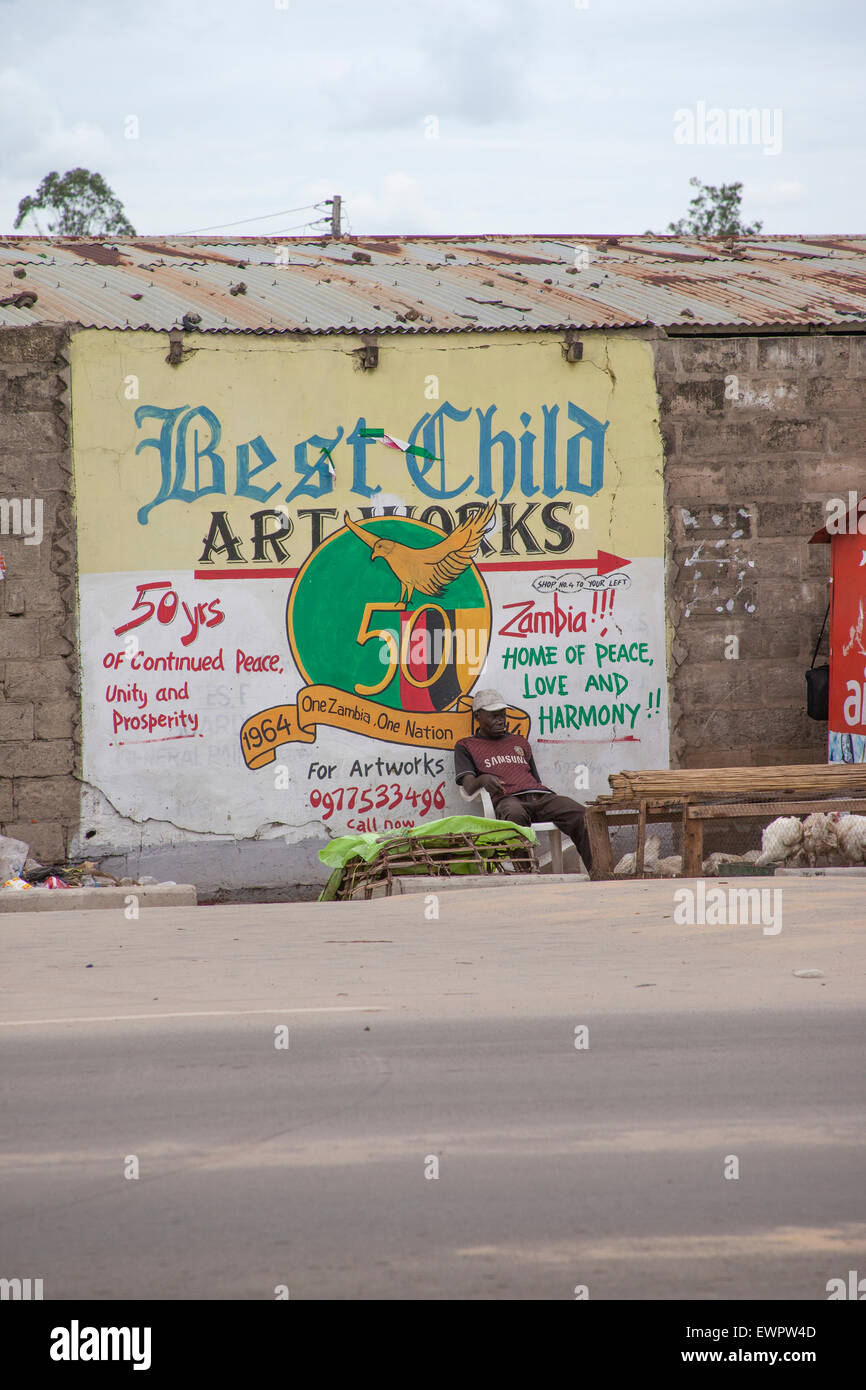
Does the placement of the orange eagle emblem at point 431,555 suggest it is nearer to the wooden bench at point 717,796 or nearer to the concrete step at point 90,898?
the wooden bench at point 717,796

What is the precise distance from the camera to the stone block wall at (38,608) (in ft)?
28.6

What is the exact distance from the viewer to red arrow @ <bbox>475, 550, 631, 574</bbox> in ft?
31.1

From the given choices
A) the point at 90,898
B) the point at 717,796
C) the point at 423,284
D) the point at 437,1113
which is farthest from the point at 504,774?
the point at 437,1113

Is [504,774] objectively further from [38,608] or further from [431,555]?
[38,608]

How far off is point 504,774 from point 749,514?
2.53 meters

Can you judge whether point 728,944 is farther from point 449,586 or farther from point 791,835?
point 449,586

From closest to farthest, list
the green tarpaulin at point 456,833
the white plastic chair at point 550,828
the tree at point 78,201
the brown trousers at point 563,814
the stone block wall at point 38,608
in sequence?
the green tarpaulin at point 456,833 → the stone block wall at point 38,608 → the white plastic chair at point 550,828 → the brown trousers at point 563,814 → the tree at point 78,201

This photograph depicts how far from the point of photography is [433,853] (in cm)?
785

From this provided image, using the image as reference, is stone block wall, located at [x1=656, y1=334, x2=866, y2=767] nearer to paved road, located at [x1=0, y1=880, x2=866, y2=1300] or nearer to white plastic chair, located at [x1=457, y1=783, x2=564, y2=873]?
white plastic chair, located at [x1=457, y1=783, x2=564, y2=873]

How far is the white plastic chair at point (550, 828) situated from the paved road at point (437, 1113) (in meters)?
2.65

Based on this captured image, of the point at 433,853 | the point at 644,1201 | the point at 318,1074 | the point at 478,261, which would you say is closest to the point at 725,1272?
the point at 644,1201

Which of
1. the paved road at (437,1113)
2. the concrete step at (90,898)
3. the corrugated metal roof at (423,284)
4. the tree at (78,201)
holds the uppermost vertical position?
the tree at (78,201)

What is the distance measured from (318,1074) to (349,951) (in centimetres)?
173

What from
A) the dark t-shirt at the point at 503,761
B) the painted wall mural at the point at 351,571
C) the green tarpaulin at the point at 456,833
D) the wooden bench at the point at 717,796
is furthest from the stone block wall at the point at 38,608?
the wooden bench at the point at 717,796
